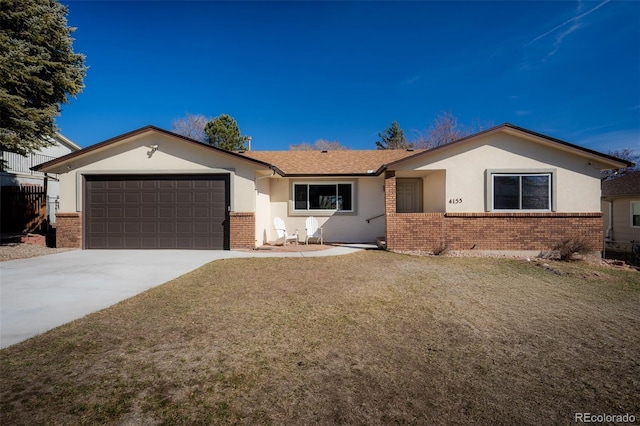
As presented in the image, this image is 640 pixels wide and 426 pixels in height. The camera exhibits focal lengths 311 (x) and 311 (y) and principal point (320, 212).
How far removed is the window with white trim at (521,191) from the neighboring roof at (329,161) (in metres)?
4.27

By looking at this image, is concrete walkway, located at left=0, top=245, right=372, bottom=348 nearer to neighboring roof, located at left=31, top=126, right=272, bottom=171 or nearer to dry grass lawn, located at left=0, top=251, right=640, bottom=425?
dry grass lawn, located at left=0, top=251, right=640, bottom=425

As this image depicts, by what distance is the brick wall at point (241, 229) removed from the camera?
442 inches

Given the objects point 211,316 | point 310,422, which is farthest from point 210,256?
point 310,422

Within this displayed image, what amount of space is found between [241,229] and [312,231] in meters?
3.19

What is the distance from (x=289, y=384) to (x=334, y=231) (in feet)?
35.0

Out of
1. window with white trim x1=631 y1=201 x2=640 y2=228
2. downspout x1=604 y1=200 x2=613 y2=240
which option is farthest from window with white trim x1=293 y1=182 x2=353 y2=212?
downspout x1=604 y1=200 x2=613 y2=240

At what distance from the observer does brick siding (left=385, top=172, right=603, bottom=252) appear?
1055 centimetres

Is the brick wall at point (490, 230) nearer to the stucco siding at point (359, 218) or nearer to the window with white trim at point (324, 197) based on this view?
the stucco siding at point (359, 218)

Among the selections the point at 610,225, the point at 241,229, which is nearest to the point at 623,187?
the point at 610,225

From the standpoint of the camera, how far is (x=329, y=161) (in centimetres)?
1471

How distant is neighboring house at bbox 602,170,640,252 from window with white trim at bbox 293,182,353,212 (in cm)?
1411

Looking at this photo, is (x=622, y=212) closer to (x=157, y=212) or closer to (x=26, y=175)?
(x=157, y=212)

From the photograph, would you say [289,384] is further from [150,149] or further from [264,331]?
[150,149]

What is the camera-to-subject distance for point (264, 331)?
4109 millimetres
